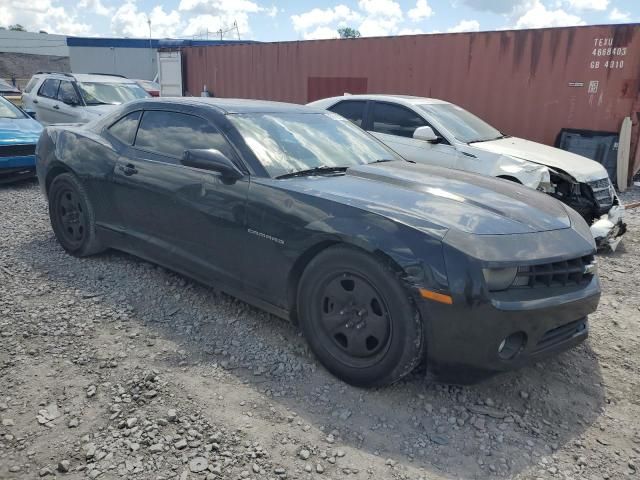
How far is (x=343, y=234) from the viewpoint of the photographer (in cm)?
267

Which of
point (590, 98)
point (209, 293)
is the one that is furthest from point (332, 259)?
point (590, 98)

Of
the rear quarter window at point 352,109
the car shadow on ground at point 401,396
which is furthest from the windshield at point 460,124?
the car shadow on ground at point 401,396

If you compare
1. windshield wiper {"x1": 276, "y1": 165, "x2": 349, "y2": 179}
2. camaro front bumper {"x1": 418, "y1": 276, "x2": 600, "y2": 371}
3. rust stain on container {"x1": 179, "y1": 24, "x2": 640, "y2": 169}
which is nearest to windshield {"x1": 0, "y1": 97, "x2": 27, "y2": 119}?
rust stain on container {"x1": 179, "y1": 24, "x2": 640, "y2": 169}

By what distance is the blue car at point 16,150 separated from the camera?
286 inches

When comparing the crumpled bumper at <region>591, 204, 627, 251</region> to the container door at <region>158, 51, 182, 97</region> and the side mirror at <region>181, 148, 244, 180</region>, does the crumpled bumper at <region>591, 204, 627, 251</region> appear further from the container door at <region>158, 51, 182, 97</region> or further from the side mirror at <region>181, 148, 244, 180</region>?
the container door at <region>158, 51, 182, 97</region>

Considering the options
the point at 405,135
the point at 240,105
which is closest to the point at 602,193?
the point at 405,135

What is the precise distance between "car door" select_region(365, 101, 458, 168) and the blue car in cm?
488

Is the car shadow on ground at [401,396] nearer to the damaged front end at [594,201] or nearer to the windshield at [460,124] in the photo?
the damaged front end at [594,201]

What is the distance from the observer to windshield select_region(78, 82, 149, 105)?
10.3 m

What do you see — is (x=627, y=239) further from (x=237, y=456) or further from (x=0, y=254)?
(x=0, y=254)

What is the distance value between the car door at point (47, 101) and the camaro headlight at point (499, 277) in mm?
10342

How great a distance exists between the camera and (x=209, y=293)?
12.8 ft

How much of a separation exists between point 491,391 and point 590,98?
816 cm

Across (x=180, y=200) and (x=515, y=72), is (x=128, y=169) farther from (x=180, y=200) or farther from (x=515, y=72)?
(x=515, y=72)
